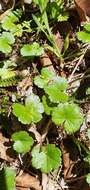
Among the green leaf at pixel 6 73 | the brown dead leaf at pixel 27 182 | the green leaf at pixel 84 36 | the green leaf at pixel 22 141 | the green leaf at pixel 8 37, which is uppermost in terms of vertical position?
the green leaf at pixel 8 37

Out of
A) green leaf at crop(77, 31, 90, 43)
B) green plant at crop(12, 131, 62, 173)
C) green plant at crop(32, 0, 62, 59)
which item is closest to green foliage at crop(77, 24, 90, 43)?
green leaf at crop(77, 31, 90, 43)

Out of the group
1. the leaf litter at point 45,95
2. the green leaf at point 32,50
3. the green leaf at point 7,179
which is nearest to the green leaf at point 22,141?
the leaf litter at point 45,95

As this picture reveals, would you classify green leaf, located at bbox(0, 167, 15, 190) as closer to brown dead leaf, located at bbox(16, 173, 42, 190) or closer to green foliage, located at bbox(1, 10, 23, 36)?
brown dead leaf, located at bbox(16, 173, 42, 190)

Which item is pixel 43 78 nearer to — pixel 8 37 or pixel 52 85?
pixel 52 85

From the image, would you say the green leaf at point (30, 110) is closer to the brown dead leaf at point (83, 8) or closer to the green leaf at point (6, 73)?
the green leaf at point (6, 73)

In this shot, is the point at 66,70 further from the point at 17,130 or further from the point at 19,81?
the point at 17,130

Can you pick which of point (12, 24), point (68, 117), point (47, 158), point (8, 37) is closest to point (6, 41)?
point (8, 37)
